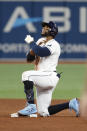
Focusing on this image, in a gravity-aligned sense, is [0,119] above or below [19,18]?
below

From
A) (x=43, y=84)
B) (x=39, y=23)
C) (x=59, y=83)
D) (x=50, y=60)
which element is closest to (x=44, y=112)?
(x=43, y=84)

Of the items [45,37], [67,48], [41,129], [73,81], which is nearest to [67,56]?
[67,48]

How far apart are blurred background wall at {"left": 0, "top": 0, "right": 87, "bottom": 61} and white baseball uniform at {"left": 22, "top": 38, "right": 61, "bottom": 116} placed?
14.2 metres

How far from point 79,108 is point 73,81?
23.9 feet

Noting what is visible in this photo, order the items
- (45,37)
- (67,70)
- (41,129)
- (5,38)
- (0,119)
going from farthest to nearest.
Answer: (5,38) < (67,70) < (45,37) < (0,119) < (41,129)

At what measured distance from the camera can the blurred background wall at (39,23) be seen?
2369cm

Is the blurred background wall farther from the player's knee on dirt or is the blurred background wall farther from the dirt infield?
the player's knee on dirt

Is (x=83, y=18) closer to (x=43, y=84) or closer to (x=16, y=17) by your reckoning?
(x=16, y=17)

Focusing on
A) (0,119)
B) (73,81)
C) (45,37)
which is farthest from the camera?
(73,81)

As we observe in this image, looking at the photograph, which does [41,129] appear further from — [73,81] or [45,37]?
[73,81]

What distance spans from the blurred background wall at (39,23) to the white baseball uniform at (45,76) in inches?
560

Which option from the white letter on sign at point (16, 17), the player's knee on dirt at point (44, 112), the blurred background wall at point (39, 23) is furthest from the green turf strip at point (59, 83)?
the player's knee on dirt at point (44, 112)

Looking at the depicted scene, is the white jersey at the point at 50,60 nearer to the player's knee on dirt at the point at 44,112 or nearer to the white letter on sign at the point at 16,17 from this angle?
the player's knee on dirt at the point at 44,112

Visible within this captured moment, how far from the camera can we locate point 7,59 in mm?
23938
